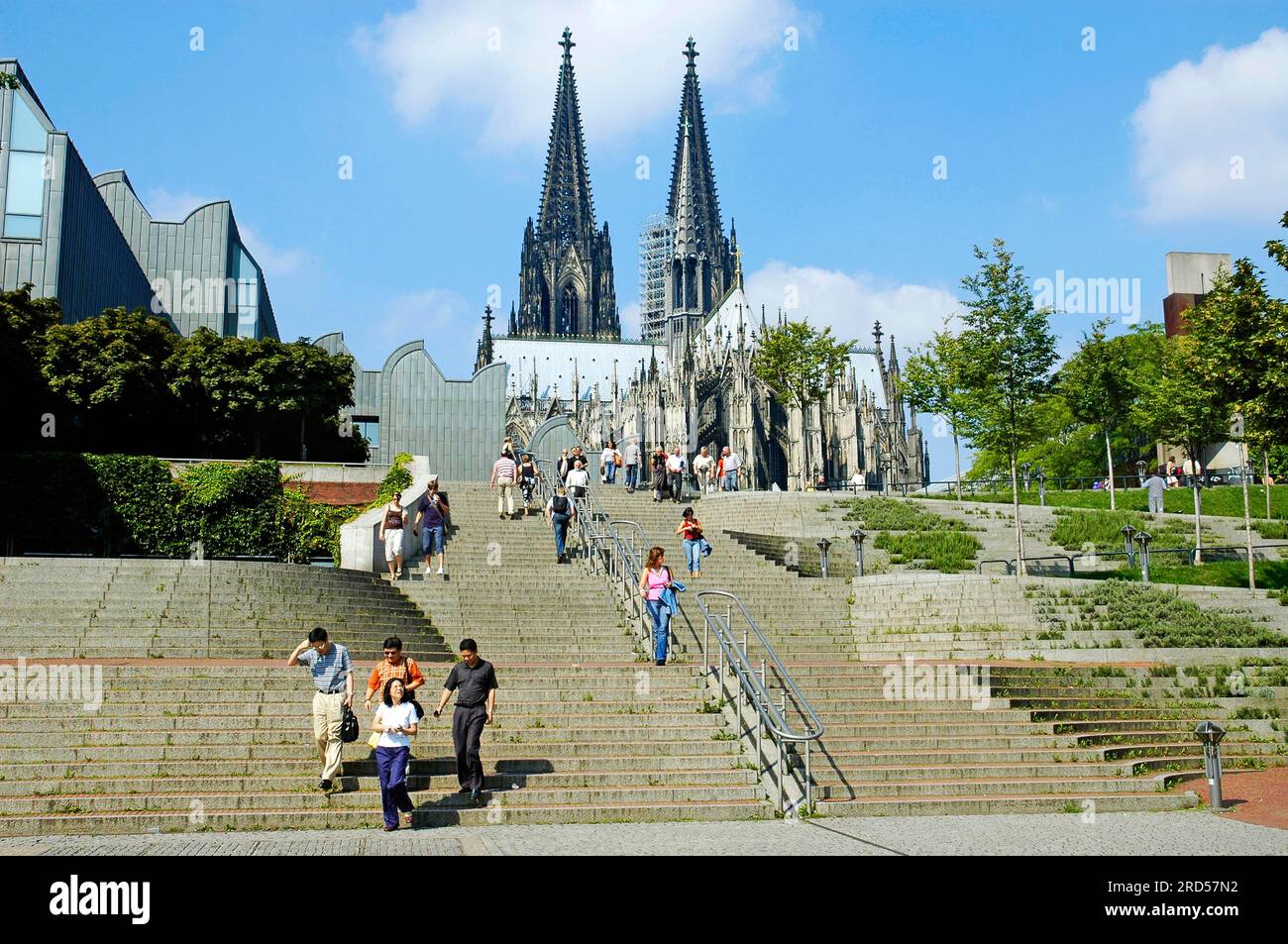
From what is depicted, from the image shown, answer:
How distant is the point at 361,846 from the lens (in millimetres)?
9203

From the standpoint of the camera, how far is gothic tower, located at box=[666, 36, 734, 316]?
350 ft

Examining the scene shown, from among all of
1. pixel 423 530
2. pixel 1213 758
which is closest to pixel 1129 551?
pixel 1213 758

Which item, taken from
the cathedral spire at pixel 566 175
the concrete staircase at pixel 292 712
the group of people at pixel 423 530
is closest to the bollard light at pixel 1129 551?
the concrete staircase at pixel 292 712

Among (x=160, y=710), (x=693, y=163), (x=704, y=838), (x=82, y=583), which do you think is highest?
(x=693, y=163)

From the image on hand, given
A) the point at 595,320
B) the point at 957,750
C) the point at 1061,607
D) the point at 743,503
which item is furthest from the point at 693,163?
the point at 957,750

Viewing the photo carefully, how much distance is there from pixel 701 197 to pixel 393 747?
337ft

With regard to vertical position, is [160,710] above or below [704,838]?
above

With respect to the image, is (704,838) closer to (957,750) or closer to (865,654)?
(957,750)

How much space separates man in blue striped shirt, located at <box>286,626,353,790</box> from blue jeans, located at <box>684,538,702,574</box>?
891 cm

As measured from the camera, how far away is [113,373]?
30.0 metres

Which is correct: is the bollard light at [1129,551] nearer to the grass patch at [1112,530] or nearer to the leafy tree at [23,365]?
the grass patch at [1112,530]

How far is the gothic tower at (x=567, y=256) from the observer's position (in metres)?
111

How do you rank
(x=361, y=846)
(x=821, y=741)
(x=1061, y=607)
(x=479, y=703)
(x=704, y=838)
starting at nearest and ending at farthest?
(x=361, y=846)
(x=704, y=838)
(x=479, y=703)
(x=821, y=741)
(x=1061, y=607)

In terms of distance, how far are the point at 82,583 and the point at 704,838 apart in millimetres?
10904
